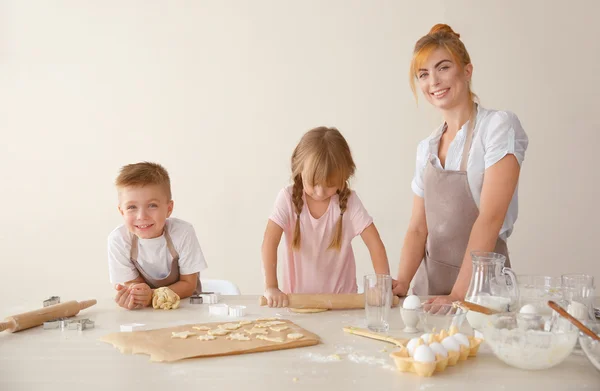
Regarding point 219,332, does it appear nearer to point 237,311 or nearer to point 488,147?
point 237,311

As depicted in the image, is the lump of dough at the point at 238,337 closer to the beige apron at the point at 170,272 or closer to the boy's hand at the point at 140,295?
the boy's hand at the point at 140,295

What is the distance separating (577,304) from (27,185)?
3.25 meters

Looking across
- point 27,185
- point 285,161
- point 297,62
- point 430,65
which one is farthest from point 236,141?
point 430,65

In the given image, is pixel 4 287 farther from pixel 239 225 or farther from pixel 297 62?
pixel 297 62

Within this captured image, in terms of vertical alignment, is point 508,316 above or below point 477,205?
below

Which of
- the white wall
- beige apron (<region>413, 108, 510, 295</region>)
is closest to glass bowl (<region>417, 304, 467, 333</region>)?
beige apron (<region>413, 108, 510, 295</region>)

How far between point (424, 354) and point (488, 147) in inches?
41.8

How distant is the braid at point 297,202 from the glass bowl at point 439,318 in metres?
0.90

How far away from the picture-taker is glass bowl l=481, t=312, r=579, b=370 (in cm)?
122

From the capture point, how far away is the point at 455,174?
2168mm

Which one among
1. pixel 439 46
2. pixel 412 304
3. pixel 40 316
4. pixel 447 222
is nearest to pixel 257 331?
pixel 412 304

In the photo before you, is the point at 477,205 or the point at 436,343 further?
the point at 477,205

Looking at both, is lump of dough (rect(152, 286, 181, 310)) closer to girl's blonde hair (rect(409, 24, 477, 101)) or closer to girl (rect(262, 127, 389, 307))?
girl (rect(262, 127, 389, 307))

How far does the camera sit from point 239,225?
11.8 ft
